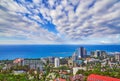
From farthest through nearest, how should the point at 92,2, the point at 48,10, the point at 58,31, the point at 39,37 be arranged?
1. the point at 39,37
2. the point at 58,31
3. the point at 48,10
4. the point at 92,2

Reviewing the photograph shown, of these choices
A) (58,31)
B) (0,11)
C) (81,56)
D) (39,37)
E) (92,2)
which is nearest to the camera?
(92,2)

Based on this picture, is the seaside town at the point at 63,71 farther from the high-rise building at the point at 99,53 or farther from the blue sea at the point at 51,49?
the blue sea at the point at 51,49

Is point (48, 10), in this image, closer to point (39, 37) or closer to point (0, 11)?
point (0, 11)

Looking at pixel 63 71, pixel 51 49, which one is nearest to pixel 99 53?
pixel 51 49

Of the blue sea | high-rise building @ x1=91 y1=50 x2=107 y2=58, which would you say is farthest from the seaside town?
the blue sea

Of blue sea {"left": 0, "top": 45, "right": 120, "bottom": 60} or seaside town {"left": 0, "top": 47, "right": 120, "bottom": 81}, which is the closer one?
seaside town {"left": 0, "top": 47, "right": 120, "bottom": 81}

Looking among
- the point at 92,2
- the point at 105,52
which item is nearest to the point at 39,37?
the point at 92,2

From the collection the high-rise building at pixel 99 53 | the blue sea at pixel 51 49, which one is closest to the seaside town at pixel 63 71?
the high-rise building at pixel 99 53

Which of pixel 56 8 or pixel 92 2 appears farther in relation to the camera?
pixel 56 8

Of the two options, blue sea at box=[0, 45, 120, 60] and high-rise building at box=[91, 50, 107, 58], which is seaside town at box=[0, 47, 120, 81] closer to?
high-rise building at box=[91, 50, 107, 58]

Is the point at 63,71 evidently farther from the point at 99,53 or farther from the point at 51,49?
the point at 51,49

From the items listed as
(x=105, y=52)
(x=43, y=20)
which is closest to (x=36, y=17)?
(x=43, y=20)
